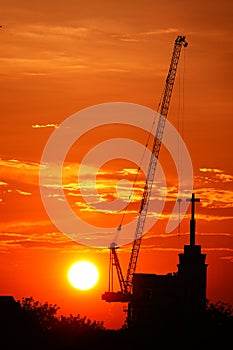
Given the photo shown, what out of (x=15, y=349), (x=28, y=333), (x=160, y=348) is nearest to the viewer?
(x=15, y=349)

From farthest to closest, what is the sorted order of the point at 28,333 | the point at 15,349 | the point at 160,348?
the point at 160,348, the point at 28,333, the point at 15,349

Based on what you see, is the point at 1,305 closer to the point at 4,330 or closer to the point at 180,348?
the point at 4,330

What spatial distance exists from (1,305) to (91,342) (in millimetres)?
17775

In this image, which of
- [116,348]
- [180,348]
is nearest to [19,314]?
[116,348]

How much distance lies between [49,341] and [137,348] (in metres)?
16.5

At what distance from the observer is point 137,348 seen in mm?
190125

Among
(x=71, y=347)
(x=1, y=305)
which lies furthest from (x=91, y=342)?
(x=1, y=305)

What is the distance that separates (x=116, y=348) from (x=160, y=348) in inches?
516

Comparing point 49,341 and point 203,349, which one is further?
point 203,349

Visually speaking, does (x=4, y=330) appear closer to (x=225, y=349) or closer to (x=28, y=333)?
(x=28, y=333)

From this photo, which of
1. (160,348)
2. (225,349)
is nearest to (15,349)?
(160,348)

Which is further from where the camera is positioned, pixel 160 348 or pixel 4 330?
pixel 160 348

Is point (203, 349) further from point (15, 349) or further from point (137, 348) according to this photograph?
point (15, 349)

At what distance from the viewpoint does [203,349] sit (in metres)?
198
